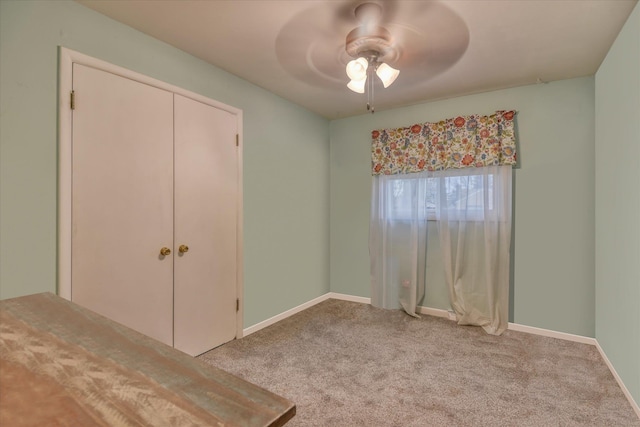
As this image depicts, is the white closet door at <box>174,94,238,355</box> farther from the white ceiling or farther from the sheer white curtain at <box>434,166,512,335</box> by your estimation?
the sheer white curtain at <box>434,166,512,335</box>

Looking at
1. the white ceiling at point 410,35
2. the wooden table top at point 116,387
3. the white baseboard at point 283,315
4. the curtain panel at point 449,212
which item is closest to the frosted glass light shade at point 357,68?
the white ceiling at point 410,35

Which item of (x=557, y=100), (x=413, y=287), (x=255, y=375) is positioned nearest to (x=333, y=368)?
(x=255, y=375)

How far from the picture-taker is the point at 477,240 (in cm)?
318

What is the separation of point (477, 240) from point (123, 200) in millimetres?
3038

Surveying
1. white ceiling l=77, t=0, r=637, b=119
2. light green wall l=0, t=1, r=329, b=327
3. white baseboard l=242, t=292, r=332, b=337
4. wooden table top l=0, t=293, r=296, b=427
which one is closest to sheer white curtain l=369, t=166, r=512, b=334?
white baseboard l=242, t=292, r=332, b=337

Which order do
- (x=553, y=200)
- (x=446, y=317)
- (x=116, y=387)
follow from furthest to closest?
1. (x=446, y=317)
2. (x=553, y=200)
3. (x=116, y=387)

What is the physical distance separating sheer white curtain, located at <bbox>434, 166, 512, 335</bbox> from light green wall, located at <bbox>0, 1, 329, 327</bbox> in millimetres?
1496

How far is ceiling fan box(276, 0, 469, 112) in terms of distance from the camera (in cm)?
192

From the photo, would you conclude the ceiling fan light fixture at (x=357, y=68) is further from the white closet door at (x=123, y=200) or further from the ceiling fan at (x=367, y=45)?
the white closet door at (x=123, y=200)

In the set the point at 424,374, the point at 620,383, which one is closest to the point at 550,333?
the point at 620,383

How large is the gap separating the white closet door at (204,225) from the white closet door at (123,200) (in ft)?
0.27

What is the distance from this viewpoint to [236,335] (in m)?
2.88

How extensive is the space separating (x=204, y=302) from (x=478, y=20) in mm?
2778

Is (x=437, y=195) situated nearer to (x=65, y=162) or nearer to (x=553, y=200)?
(x=553, y=200)
